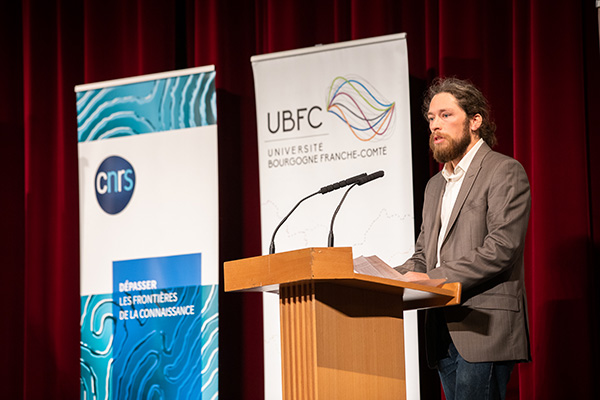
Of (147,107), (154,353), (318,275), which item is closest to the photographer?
(318,275)

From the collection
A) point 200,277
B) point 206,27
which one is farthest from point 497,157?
point 206,27

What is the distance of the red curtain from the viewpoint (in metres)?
4.02

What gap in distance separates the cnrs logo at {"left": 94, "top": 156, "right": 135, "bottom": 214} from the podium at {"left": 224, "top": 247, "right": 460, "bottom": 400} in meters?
2.47

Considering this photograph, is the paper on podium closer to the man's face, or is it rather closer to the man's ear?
the man's face

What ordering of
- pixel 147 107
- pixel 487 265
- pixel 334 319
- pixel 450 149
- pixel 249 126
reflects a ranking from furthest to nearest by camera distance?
pixel 249 126 → pixel 147 107 → pixel 450 149 → pixel 487 265 → pixel 334 319

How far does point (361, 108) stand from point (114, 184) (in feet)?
4.92

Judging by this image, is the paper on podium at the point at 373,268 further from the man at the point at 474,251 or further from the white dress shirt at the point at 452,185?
the white dress shirt at the point at 452,185

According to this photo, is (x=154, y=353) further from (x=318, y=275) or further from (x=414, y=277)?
(x=318, y=275)

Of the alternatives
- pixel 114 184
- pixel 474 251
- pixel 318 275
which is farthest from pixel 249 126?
pixel 318 275

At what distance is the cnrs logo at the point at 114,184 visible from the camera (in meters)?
4.56

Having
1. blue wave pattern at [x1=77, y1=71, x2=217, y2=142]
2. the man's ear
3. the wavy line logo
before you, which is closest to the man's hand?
the man's ear

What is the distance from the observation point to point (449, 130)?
2744 mm

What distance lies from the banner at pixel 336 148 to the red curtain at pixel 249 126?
0.41m

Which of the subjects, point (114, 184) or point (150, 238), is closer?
point (150, 238)
